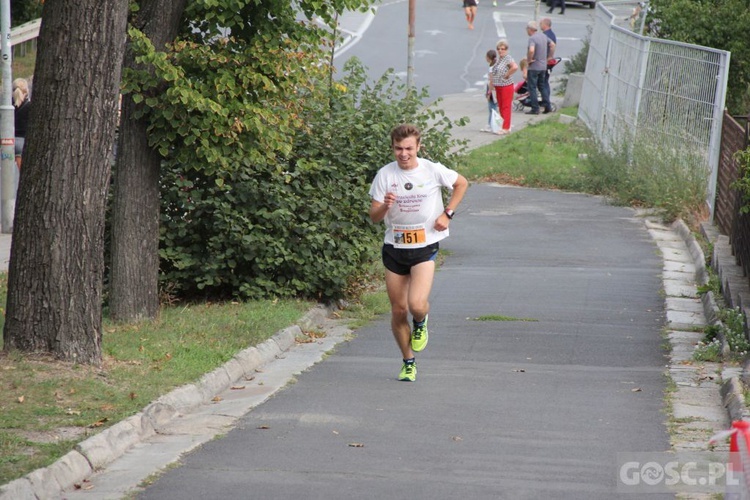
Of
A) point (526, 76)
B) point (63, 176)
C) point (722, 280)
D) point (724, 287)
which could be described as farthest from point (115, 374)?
point (526, 76)

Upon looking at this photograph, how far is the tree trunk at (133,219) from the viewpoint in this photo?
1009cm

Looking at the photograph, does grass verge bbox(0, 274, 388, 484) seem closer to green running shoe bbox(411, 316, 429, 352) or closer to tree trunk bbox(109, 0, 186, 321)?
tree trunk bbox(109, 0, 186, 321)

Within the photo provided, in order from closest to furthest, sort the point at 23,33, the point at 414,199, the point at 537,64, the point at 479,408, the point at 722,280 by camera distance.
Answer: the point at 479,408 < the point at 414,199 < the point at 722,280 < the point at 23,33 < the point at 537,64

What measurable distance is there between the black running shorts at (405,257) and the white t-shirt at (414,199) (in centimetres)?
4

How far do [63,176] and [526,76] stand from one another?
2286 cm

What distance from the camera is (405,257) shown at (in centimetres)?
859

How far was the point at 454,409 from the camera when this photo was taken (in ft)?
25.6

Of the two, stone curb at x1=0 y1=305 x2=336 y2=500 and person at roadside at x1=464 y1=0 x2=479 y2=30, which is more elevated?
person at roadside at x1=464 y1=0 x2=479 y2=30

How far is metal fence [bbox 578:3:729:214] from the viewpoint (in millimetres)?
17172

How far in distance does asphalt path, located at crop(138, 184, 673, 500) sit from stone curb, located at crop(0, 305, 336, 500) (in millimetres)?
442

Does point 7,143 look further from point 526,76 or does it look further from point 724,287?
point 526,76

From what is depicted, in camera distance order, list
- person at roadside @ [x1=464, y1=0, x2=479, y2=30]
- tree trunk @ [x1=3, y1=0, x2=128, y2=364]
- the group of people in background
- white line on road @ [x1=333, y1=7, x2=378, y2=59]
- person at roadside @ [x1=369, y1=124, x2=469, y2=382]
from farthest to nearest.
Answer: person at roadside @ [x1=464, y1=0, x2=479, y2=30], white line on road @ [x1=333, y1=7, x2=378, y2=59], the group of people in background, person at roadside @ [x1=369, y1=124, x2=469, y2=382], tree trunk @ [x1=3, y1=0, x2=128, y2=364]

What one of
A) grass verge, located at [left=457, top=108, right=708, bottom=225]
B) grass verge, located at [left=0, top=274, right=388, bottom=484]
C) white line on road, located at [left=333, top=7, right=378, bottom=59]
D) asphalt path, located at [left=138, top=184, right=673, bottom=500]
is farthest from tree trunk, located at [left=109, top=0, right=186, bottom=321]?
white line on road, located at [left=333, top=7, right=378, bottom=59]

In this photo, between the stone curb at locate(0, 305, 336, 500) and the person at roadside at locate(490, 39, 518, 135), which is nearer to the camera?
the stone curb at locate(0, 305, 336, 500)
